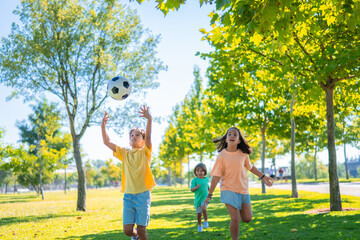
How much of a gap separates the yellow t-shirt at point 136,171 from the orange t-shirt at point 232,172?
3.36ft


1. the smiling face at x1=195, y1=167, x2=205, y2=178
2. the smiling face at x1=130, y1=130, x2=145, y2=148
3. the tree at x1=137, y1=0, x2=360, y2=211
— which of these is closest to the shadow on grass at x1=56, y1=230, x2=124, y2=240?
the smiling face at x1=195, y1=167, x2=205, y2=178

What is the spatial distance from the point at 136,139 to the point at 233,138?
1586 millimetres

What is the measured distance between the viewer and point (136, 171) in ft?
18.0

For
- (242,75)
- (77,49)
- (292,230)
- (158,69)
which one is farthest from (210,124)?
(292,230)

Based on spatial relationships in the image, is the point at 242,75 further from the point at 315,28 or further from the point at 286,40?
the point at 286,40

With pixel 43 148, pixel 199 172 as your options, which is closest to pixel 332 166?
pixel 199 172

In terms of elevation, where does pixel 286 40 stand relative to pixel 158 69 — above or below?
below

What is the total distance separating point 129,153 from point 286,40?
3105 mm

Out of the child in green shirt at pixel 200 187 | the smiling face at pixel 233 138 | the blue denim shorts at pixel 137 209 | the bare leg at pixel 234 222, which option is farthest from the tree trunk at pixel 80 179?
the bare leg at pixel 234 222

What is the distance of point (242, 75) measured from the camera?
36.1 ft

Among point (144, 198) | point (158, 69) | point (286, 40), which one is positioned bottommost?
point (144, 198)

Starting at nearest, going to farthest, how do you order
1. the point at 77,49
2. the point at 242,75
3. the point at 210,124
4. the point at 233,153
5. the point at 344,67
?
the point at 233,153 < the point at 344,67 < the point at 242,75 < the point at 77,49 < the point at 210,124

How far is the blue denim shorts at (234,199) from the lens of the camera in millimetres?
5359

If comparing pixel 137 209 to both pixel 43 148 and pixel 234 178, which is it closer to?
pixel 234 178
